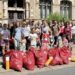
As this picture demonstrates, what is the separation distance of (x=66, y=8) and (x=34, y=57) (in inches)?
1046

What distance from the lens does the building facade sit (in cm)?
3634

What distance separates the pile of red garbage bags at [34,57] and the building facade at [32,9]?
18954 mm

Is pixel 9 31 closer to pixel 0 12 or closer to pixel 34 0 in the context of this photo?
pixel 0 12

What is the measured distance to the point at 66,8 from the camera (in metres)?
42.0

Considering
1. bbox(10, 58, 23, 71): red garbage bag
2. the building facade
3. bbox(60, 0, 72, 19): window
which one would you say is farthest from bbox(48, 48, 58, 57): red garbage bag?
bbox(60, 0, 72, 19): window

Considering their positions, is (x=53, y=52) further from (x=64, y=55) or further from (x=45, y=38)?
(x=45, y=38)

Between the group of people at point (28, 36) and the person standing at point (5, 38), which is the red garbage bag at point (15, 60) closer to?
the group of people at point (28, 36)

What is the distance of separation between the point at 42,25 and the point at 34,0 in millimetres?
14870

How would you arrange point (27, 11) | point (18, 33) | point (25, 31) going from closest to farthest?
point (18, 33) → point (25, 31) → point (27, 11)

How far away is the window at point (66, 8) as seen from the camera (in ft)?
137

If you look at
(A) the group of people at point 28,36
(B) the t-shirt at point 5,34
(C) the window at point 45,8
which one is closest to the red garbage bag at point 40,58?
(A) the group of people at point 28,36

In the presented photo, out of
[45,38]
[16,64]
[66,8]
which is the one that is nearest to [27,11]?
[66,8]

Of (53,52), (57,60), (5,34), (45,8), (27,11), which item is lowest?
(57,60)

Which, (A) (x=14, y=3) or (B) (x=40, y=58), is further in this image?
(A) (x=14, y=3)
